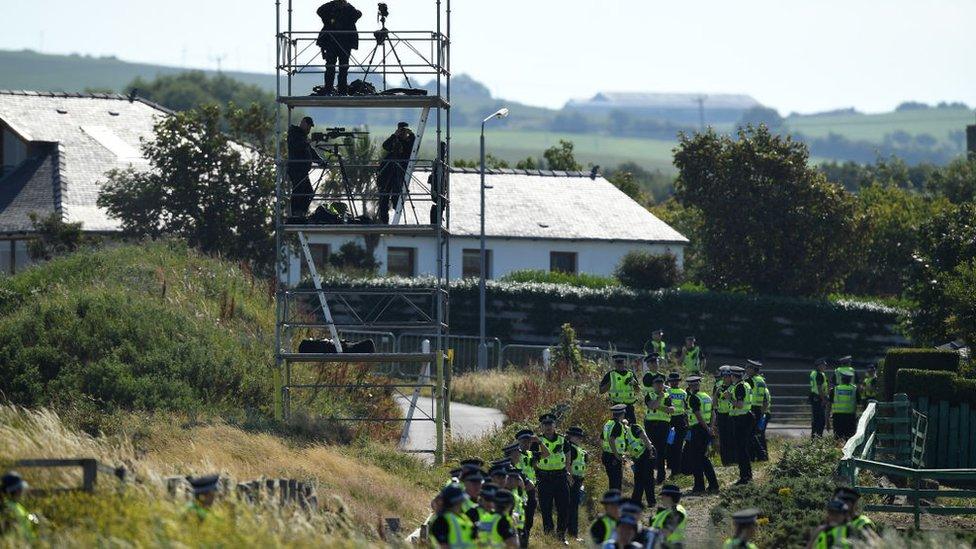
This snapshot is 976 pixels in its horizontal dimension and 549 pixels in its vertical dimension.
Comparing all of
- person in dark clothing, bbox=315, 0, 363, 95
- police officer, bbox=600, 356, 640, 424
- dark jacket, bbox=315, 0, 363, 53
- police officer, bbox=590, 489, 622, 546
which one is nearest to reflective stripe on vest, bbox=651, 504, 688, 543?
police officer, bbox=590, 489, 622, 546

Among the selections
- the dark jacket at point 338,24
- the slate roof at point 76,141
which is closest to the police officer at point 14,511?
the dark jacket at point 338,24

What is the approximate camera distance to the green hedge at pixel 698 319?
47.4 m

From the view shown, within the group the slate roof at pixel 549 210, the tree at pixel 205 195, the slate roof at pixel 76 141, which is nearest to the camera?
the tree at pixel 205 195

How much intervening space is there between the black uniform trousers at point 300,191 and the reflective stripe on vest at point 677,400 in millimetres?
6519

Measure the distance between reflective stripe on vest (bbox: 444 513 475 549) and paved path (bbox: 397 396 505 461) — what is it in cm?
1187

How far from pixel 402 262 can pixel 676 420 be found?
29.4m

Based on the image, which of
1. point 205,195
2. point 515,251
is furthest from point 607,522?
point 515,251

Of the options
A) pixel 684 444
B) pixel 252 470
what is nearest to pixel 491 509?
pixel 252 470

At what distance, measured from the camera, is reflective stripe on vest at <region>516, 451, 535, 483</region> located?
21750 millimetres

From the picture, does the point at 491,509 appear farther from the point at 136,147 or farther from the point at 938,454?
the point at 136,147

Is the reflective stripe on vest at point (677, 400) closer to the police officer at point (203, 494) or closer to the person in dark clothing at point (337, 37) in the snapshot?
the person in dark clothing at point (337, 37)

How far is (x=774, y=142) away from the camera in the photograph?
5341 cm

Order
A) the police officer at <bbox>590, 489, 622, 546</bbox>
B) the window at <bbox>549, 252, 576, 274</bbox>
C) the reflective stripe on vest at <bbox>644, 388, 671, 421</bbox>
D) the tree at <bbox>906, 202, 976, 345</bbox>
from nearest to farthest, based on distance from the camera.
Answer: the police officer at <bbox>590, 489, 622, 546</bbox> < the reflective stripe on vest at <bbox>644, 388, 671, 421</bbox> < the tree at <bbox>906, 202, 976, 345</bbox> < the window at <bbox>549, 252, 576, 274</bbox>

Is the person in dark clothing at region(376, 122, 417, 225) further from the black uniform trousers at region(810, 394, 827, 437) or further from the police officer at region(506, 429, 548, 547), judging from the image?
the black uniform trousers at region(810, 394, 827, 437)
